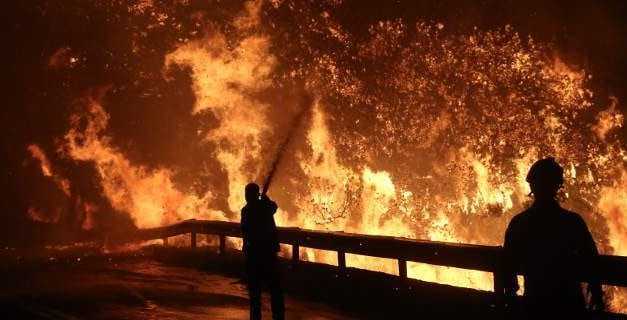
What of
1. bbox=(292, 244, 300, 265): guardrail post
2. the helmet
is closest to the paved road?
bbox=(292, 244, 300, 265): guardrail post

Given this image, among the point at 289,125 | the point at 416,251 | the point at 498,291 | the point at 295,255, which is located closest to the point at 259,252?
the point at 416,251

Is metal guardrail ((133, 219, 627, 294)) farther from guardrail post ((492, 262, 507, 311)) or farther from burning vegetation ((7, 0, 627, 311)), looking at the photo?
burning vegetation ((7, 0, 627, 311))

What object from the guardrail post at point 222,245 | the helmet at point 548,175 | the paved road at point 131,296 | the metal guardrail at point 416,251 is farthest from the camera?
the guardrail post at point 222,245

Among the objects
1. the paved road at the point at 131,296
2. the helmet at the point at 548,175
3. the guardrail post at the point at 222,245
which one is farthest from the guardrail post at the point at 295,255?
the helmet at the point at 548,175

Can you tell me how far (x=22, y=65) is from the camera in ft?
102

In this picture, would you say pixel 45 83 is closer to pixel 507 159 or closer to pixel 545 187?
pixel 507 159

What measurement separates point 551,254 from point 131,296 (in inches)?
328

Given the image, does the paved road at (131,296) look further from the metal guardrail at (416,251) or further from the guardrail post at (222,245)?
the metal guardrail at (416,251)

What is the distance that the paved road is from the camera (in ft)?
31.7

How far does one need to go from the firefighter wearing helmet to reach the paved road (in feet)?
16.5

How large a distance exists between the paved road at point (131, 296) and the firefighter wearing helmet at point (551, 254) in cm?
502

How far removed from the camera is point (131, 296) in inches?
443

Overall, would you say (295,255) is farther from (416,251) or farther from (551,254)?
(551,254)

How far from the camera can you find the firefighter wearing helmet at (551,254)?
461 cm
